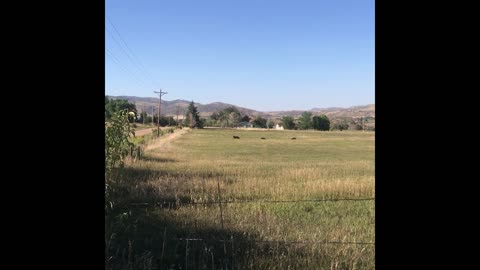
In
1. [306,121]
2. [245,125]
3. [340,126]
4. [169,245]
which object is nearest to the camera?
[169,245]

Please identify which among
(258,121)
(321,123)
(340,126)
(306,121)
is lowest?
(340,126)

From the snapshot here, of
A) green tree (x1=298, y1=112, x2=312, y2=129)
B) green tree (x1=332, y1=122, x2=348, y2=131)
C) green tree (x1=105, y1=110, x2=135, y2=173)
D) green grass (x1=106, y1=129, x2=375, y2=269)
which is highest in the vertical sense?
green tree (x1=298, y1=112, x2=312, y2=129)

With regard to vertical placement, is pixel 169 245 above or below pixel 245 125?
below

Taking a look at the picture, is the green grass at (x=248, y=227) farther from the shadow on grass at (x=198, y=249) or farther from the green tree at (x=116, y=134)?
the green tree at (x=116, y=134)

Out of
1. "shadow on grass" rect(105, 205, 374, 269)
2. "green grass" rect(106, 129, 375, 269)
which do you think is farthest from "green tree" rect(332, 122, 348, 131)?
"shadow on grass" rect(105, 205, 374, 269)

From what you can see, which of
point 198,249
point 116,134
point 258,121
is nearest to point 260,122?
point 258,121

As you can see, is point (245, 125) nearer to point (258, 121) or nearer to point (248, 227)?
point (258, 121)

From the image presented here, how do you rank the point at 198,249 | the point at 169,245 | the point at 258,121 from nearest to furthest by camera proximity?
the point at 198,249, the point at 169,245, the point at 258,121

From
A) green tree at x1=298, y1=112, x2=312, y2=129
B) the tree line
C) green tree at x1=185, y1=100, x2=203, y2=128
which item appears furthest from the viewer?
green tree at x1=298, y1=112, x2=312, y2=129

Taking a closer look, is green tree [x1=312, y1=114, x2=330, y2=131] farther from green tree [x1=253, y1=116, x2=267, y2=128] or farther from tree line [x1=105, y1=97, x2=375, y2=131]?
green tree [x1=253, y1=116, x2=267, y2=128]

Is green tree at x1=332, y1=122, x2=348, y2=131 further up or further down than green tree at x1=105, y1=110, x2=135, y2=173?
further up
